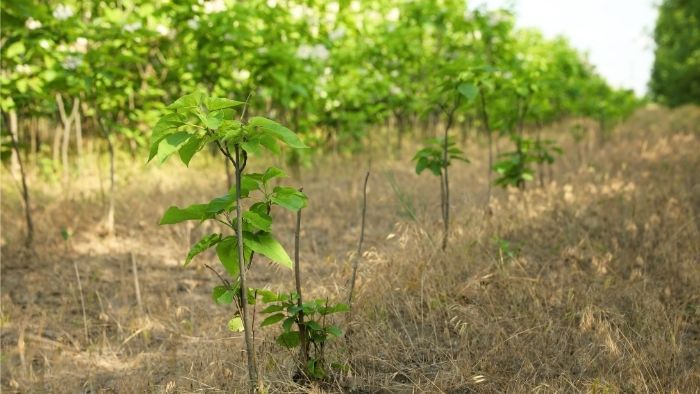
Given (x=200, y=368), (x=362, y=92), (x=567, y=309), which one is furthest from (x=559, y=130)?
(x=200, y=368)

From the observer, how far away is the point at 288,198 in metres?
2.35

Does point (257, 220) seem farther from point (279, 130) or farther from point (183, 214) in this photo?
point (279, 130)

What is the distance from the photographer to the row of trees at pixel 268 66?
15.5ft

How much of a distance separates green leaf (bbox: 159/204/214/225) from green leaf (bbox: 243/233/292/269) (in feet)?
0.64

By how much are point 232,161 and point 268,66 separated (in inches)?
132

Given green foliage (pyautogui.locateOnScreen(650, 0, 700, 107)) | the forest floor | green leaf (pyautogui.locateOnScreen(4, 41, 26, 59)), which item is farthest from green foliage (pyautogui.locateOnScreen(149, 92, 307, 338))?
green foliage (pyautogui.locateOnScreen(650, 0, 700, 107))

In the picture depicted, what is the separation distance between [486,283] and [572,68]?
35.7 ft

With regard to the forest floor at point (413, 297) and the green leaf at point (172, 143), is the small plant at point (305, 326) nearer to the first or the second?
the forest floor at point (413, 297)

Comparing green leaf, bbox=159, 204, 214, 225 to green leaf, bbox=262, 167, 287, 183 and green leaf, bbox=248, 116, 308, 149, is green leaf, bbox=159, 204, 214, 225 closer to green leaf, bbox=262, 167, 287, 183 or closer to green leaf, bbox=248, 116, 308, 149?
green leaf, bbox=262, 167, 287, 183

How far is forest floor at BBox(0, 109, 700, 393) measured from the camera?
2961 mm

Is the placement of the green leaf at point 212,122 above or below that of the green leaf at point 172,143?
above

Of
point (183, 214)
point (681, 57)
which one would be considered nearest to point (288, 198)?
point (183, 214)

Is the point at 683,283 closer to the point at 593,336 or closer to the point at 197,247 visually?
the point at 593,336

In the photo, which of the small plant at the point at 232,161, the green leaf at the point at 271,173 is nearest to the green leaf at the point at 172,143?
the small plant at the point at 232,161
